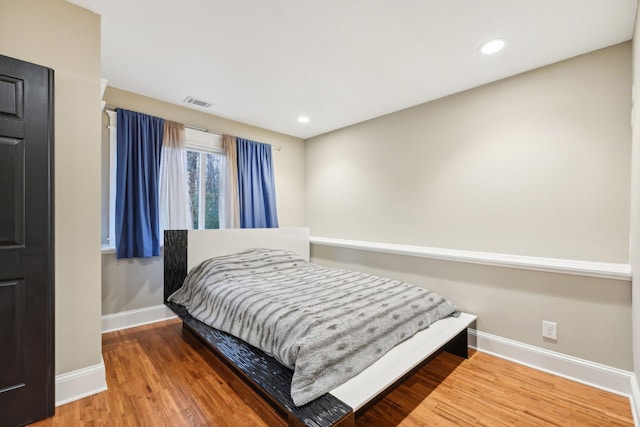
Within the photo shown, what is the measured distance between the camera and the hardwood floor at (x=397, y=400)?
1.61m

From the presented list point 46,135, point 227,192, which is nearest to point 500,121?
point 227,192

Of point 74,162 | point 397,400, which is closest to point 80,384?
point 74,162

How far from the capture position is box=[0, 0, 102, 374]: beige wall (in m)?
1.69

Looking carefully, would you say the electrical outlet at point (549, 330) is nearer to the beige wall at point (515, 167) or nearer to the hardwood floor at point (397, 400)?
the hardwood floor at point (397, 400)

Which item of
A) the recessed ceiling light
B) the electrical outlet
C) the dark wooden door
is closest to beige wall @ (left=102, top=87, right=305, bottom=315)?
the dark wooden door

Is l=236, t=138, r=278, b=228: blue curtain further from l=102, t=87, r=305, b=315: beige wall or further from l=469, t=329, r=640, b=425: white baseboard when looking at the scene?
l=469, t=329, r=640, b=425: white baseboard

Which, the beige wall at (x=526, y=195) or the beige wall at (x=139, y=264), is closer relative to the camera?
the beige wall at (x=526, y=195)

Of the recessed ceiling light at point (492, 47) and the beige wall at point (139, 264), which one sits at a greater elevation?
the recessed ceiling light at point (492, 47)

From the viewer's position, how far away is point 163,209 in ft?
10.3

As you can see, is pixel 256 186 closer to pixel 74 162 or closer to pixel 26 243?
pixel 74 162

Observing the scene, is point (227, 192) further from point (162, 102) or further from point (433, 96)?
point (433, 96)

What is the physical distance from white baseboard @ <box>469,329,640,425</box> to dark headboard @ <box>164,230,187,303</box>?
9.19 ft

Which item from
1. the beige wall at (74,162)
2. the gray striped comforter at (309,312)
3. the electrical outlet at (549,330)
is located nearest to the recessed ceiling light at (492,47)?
the gray striped comforter at (309,312)

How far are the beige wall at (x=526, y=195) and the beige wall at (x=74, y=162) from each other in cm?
256
